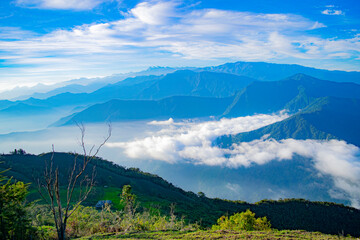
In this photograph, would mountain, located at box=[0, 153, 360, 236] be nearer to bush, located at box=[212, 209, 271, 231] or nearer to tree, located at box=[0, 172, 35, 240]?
bush, located at box=[212, 209, 271, 231]

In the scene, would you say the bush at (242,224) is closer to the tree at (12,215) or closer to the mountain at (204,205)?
the mountain at (204,205)

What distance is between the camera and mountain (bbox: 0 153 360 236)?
82.8m

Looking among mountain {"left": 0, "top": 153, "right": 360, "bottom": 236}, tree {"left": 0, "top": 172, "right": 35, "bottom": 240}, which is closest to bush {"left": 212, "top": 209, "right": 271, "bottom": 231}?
mountain {"left": 0, "top": 153, "right": 360, "bottom": 236}

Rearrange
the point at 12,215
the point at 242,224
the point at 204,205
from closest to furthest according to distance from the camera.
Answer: the point at 12,215, the point at 242,224, the point at 204,205

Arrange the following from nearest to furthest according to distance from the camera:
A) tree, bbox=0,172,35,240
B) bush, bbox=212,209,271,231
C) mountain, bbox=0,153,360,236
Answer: tree, bbox=0,172,35,240
bush, bbox=212,209,271,231
mountain, bbox=0,153,360,236

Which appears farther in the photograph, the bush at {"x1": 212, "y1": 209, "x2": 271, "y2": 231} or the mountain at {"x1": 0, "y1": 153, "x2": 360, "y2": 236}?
the mountain at {"x1": 0, "y1": 153, "x2": 360, "y2": 236}

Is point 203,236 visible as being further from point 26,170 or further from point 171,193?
point 26,170

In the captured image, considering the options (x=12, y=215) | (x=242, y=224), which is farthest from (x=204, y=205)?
(x=12, y=215)

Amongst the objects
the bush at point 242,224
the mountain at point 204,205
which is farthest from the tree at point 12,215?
the mountain at point 204,205

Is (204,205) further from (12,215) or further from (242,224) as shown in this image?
(12,215)

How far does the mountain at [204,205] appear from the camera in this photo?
82.8 m

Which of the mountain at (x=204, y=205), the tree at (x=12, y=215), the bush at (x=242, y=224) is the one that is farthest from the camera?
the mountain at (x=204, y=205)

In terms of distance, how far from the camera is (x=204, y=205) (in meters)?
97.5

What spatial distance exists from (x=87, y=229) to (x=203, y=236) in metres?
13.3
